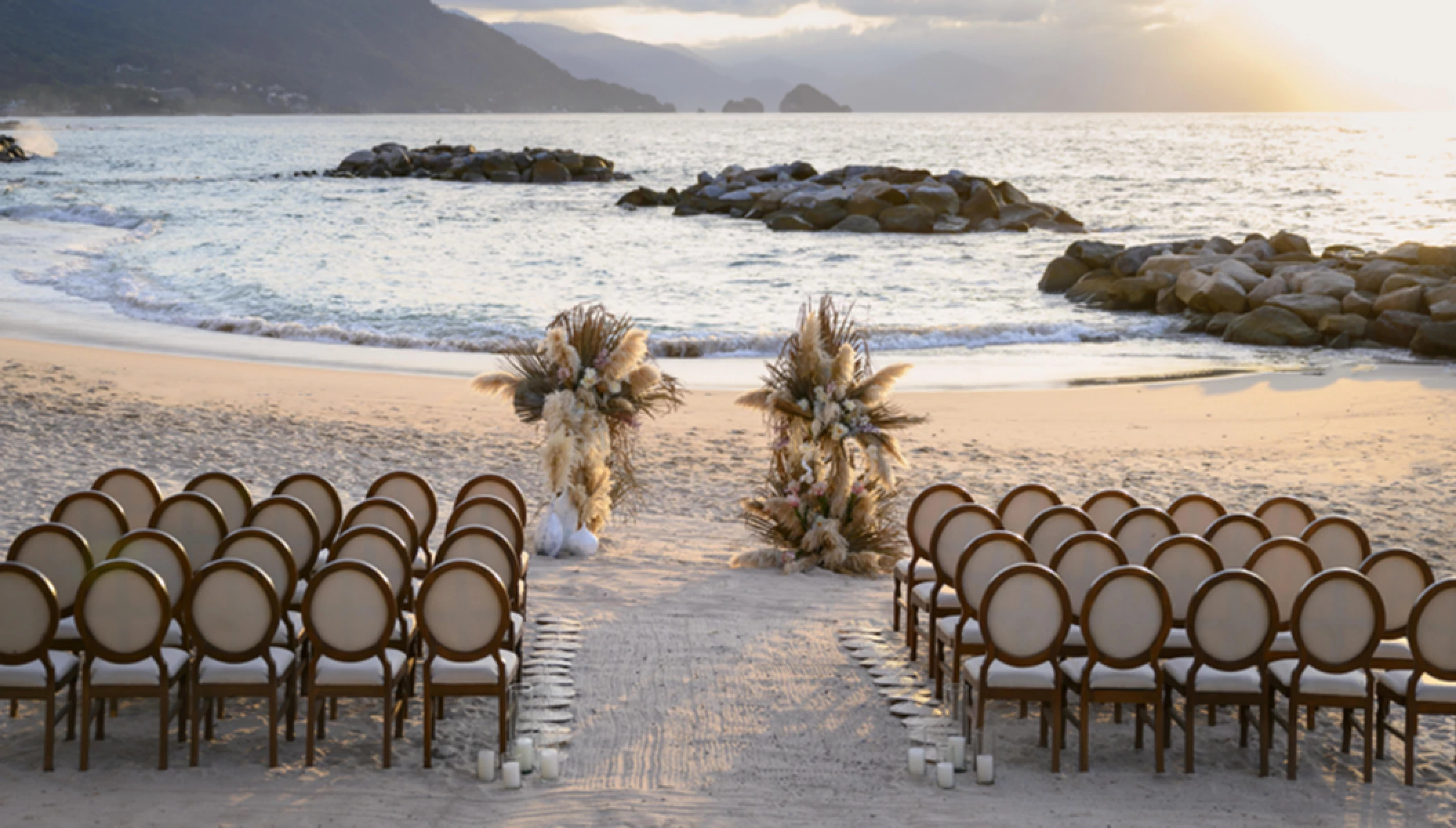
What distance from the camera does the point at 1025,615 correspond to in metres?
5.91

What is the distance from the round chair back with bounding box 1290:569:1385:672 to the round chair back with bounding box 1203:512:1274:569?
1.19m

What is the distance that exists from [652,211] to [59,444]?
4346 centimetres

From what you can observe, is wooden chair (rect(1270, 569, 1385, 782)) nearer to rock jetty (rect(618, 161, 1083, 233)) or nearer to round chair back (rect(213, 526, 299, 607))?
round chair back (rect(213, 526, 299, 607))

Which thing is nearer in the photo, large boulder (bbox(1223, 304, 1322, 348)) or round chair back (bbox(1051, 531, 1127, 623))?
round chair back (bbox(1051, 531, 1127, 623))

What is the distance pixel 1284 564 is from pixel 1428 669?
0.85m

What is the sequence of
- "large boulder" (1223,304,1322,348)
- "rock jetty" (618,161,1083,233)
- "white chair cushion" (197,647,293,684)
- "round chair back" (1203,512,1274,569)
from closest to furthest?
"white chair cushion" (197,647,293,684), "round chair back" (1203,512,1274,569), "large boulder" (1223,304,1322,348), "rock jetty" (618,161,1083,233)

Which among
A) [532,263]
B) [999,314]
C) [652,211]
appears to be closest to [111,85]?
[652,211]

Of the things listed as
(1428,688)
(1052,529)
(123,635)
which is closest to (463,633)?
(123,635)

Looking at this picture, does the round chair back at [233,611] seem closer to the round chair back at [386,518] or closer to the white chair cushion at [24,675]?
the white chair cushion at [24,675]

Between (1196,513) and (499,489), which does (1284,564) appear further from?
(499,489)

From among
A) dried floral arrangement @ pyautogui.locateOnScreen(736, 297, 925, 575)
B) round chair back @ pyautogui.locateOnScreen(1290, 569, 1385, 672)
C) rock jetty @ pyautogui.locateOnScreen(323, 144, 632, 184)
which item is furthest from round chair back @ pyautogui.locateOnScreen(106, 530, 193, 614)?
rock jetty @ pyautogui.locateOnScreen(323, 144, 632, 184)

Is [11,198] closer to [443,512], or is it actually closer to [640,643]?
[443,512]

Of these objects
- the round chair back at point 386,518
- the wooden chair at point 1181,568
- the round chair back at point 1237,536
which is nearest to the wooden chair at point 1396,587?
the round chair back at point 1237,536

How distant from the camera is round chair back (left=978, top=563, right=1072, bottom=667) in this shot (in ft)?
19.1
